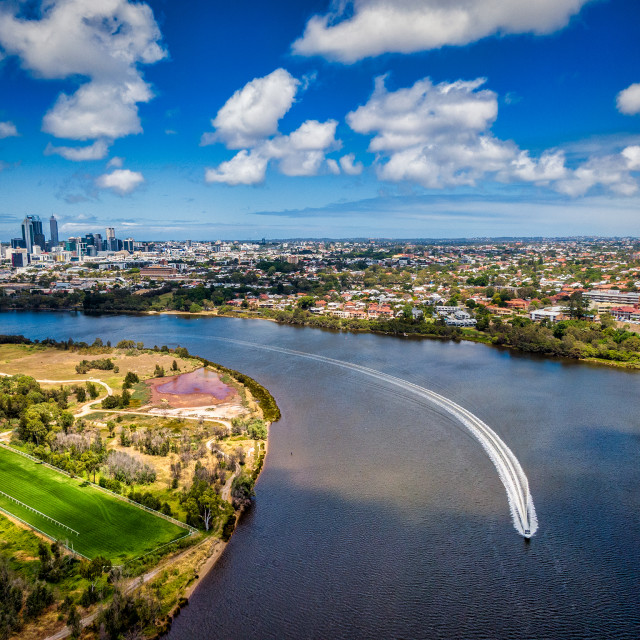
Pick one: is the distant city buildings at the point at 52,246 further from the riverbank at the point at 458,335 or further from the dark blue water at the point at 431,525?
the dark blue water at the point at 431,525

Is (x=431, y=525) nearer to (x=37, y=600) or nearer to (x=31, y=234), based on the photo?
(x=37, y=600)

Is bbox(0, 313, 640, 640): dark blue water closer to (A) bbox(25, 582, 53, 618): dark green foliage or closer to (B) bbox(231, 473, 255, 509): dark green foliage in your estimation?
(B) bbox(231, 473, 255, 509): dark green foliage

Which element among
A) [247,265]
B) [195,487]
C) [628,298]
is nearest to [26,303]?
[247,265]

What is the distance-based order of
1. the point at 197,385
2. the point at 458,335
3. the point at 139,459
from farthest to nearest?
the point at 458,335 → the point at 197,385 → the point at 139,459

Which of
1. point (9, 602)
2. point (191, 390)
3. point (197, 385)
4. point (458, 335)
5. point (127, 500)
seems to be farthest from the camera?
point (458, 335)

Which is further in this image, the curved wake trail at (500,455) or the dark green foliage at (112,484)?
the dark green foliage at (112,484)

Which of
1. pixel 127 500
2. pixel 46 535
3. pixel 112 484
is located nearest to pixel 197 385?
pixel 112 484

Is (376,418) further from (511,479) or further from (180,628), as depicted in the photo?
(180,628)

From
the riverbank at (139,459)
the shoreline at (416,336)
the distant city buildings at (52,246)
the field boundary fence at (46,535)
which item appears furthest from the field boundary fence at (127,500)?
the distant city buildings at (52,246)
